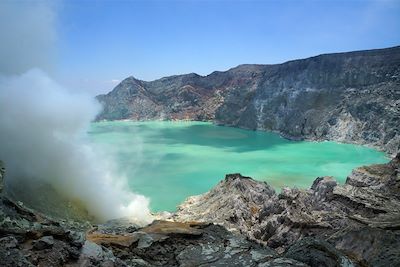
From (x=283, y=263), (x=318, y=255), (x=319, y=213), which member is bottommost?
(x=319, y=213)

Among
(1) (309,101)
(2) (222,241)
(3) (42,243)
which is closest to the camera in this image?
(3) (42,243)

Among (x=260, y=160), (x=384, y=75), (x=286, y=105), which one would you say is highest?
(x=384, y=75)

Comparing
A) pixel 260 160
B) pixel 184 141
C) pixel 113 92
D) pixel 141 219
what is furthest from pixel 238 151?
pixel 113 92

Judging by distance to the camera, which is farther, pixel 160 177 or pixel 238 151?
pixel 238 151

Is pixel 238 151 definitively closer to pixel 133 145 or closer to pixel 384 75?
pixel 133 145

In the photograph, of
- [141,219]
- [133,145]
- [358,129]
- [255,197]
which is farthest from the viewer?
[358,129]

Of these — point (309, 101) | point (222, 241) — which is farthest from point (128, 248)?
point (309, 101)

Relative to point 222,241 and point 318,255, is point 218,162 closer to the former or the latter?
point 222,241

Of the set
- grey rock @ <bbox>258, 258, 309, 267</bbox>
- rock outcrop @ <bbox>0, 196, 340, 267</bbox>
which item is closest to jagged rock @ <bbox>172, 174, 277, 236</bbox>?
rock outcrop @ <bbox>0, 196, 340, 267</bbox>
